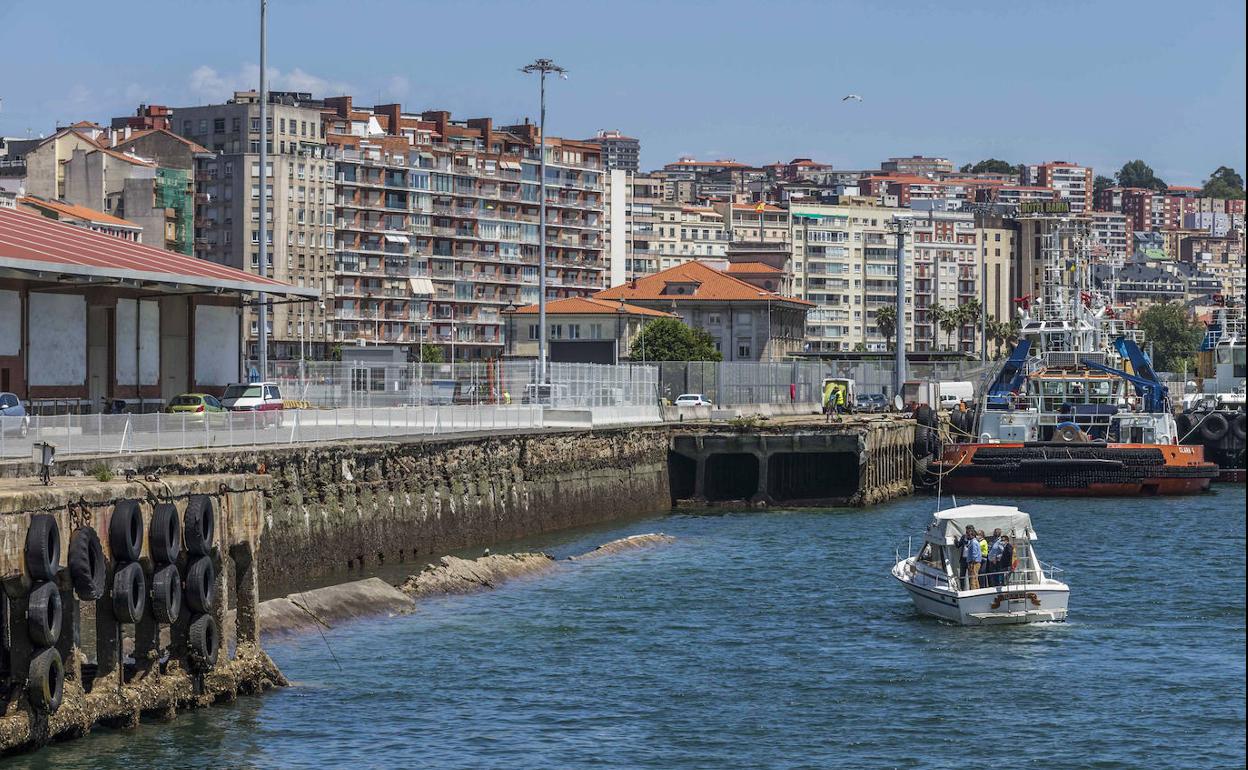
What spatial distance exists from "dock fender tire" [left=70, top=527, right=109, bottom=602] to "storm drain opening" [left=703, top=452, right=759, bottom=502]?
54.5 metres

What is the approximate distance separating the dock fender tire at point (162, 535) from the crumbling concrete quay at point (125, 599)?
0.02 m

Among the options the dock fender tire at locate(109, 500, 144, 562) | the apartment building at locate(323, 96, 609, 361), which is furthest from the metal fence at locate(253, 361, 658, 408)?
the apartment building at locate(323, 96, 609, 361)

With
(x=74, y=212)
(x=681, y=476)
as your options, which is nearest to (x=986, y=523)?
(x=681, y=476)

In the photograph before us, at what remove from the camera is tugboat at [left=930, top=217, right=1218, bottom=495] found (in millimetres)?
77625

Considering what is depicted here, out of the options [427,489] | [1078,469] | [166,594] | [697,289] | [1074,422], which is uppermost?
[697,289]

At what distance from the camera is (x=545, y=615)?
132 feet

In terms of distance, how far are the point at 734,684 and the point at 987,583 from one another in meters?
9.11

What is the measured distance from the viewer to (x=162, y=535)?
25672 mm

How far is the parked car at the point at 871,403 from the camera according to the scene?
105231 mm

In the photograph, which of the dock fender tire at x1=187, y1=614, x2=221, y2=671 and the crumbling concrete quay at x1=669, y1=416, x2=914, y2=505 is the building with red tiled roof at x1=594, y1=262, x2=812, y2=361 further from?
the dock fender tire at x1=187, y1=614, x2=221, y2=671

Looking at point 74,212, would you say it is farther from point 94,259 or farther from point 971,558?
point 971,558

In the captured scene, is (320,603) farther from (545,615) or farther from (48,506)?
(48,506)

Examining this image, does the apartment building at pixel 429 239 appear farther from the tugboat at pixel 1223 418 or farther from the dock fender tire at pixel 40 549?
the dock fender tire at pixel 40 549

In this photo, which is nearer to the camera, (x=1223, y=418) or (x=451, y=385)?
(x=451, y=385)
